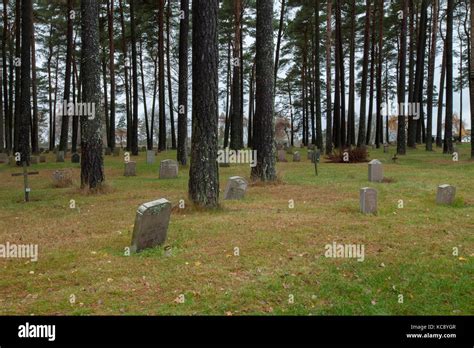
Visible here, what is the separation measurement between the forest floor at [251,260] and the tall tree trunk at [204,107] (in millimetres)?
542

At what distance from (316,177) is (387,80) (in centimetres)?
3075

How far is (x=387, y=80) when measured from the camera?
42.4 metres

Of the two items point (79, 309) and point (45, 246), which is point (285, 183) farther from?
point (79, 309)

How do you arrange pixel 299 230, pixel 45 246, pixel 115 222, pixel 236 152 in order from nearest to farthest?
1. pixel 45 246
2. pixel 299 230
3. pixel 115 222
4. pixel 236 152

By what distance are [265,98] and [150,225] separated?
7811 millimetres

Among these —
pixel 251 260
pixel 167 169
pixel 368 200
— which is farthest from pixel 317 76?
Answer: pixel 251 260

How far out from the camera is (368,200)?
930 centimetres

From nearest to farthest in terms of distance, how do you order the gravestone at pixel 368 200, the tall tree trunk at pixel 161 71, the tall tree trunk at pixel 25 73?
the gravestone at pixel 368 200
the tall tree trunk at pixel 25 73
the tall tree trunk at pixel 161 71

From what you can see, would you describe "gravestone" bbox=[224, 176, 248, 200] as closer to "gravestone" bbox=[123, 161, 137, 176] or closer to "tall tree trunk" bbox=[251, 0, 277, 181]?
"tall tree trunk" bbox=[251, 0, 277, 181]

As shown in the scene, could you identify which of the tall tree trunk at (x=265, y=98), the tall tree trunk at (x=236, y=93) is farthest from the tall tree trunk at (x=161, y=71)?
the tall tree trunk at (x=265, y=98)

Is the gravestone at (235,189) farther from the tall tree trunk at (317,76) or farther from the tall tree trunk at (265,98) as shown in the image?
the tall tree trunk at (317,76)

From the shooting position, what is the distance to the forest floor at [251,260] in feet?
16.5

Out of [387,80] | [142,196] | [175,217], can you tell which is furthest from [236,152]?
[387,80]

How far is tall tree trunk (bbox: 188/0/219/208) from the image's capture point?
30.4 feet
